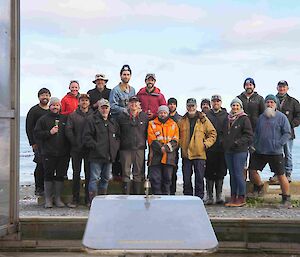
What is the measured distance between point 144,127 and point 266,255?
9.59ft

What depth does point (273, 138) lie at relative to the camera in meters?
9.15

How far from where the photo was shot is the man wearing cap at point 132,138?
8938 mm

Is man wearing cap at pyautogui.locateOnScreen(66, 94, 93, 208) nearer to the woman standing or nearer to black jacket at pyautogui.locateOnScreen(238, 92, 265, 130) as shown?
the woman standing

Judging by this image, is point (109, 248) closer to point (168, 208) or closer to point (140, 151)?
point (168, 208)

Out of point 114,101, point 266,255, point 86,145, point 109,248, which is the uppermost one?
point 114,101

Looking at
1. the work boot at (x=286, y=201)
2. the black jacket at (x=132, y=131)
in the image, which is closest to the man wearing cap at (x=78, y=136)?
the black jacket at (x=132, y=131)

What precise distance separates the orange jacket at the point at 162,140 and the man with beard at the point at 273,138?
4.74 ft

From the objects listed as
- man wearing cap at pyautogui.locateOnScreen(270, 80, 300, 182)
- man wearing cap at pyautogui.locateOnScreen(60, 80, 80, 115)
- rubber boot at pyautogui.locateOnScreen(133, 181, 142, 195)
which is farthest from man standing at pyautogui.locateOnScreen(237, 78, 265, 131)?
man wearing cap at pyautogui.locateOnScreen(60, 80, 80, 115)

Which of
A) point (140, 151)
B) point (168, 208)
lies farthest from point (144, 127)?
point (168, 208)

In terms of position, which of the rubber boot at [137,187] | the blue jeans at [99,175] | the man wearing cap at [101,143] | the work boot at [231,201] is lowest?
the work boot at [231,201]

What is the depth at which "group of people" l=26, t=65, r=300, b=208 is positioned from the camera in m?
8.82

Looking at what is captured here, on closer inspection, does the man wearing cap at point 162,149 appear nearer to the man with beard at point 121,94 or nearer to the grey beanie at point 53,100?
the man with beard at point 121,94

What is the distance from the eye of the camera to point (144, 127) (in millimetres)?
9008

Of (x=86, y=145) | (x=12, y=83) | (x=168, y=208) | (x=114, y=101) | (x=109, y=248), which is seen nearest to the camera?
(x=109, y=248)
